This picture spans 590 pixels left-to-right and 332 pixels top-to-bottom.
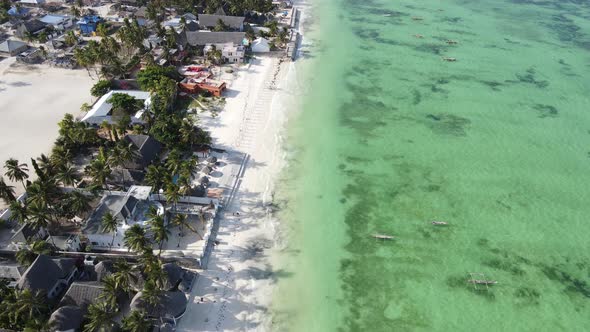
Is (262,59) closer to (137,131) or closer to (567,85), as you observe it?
(137,131)

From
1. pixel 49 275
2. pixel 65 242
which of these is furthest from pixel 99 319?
pixel 65 242

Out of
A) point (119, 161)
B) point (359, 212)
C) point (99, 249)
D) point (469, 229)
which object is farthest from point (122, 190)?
point (469, 229)

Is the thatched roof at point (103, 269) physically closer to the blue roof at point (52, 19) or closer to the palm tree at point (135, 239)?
the palm tree at point (135, 239)

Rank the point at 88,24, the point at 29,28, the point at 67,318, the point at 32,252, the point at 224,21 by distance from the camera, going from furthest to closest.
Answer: the point at 224,21
the point at 88,24
the point at 29,28
the point at 32,252
the point at 67,318

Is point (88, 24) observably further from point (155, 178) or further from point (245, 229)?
point (245, 229)

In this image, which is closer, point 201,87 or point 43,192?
point 43,192

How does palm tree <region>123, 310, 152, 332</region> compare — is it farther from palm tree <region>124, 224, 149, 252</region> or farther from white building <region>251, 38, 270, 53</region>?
white building <region>251, 38, 270, 53</region>

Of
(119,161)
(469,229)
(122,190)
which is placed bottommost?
(469,229)
